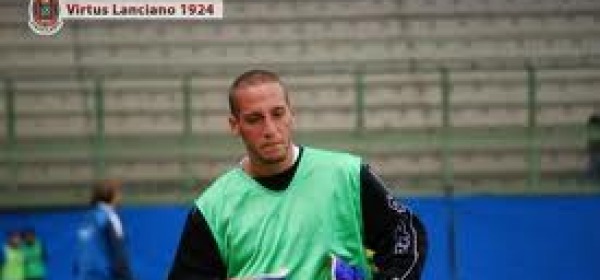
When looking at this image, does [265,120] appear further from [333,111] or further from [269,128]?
[333,111]

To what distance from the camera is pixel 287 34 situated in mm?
7730

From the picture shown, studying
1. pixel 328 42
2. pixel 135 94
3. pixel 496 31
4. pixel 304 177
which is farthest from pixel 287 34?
pixel 304 177

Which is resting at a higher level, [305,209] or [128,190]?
[305,209]

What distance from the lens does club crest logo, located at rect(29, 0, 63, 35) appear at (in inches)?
111

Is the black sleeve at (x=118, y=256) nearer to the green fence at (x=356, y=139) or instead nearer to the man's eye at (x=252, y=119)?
the green fence at (x=356, y=139)

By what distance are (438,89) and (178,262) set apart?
6.57 metres

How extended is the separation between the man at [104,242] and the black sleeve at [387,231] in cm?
583

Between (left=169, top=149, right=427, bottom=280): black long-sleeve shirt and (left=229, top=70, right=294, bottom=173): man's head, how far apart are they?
0.35 ft

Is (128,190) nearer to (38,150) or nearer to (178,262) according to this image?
(38,150)

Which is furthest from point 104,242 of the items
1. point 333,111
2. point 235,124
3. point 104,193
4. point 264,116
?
point 264,116

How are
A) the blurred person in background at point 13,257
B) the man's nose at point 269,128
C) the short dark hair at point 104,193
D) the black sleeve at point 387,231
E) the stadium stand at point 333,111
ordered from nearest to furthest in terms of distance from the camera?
1. the man's nose at point 269,128
2. the black sleeve at point 387,231
3. the stadium stand at point 333,111
4. the short dark hair at point 104,193
5. the blurred person in background at point 13,257

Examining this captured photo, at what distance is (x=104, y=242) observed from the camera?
8.57 m

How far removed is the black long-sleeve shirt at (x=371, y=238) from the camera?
2.72 metres

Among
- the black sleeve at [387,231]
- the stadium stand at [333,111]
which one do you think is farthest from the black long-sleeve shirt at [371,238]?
the stadium stand at [333,111]
